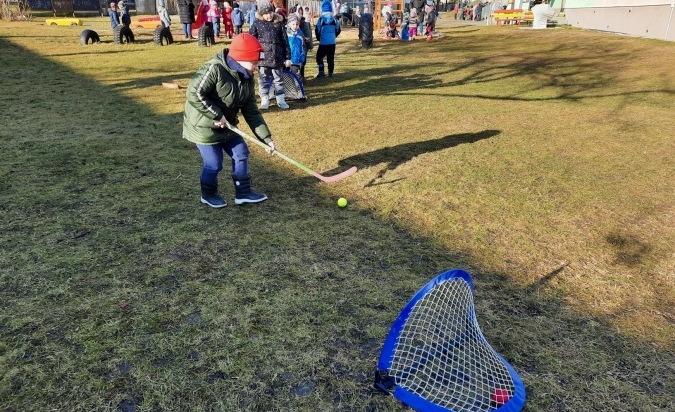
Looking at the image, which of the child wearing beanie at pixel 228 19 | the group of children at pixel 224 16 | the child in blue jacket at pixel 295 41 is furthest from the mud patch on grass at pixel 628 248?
the child wearing beanie at pixel 228 19

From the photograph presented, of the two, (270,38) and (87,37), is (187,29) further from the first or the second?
(270,38)

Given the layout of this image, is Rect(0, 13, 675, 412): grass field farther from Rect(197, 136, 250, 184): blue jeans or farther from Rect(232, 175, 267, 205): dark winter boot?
Rect(197, 136, 250, 184): blue jeans

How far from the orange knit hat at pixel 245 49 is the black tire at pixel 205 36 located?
51.3ft

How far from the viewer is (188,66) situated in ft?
44.4

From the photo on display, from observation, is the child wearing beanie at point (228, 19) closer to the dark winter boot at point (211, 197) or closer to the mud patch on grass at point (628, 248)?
the dark winter boot at point (211, 197)

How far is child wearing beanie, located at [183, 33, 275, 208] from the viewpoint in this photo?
13.5ft

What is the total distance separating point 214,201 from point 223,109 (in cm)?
94

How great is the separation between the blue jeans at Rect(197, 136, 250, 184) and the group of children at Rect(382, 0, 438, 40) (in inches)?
772

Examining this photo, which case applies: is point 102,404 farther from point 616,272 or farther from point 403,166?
point 403,166

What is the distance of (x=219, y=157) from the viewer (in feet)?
14.6

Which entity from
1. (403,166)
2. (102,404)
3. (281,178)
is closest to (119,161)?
(281,178)

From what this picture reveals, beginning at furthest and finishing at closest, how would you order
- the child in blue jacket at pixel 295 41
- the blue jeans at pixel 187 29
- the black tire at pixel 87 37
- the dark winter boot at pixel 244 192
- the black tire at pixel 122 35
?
the blue jeans at pixel 187 29, the black tire at pixel 122 35, the black tire at pixel 87 37, the child in blue jacket at pixel 295 41, the dark winter boot at pixel 244 192

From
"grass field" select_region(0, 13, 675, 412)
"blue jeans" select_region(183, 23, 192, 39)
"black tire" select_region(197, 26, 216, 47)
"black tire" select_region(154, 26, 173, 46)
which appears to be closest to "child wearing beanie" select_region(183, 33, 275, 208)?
"grass field" select_region(0, 13, 675, 412)

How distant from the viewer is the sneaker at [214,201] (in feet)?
15.3
